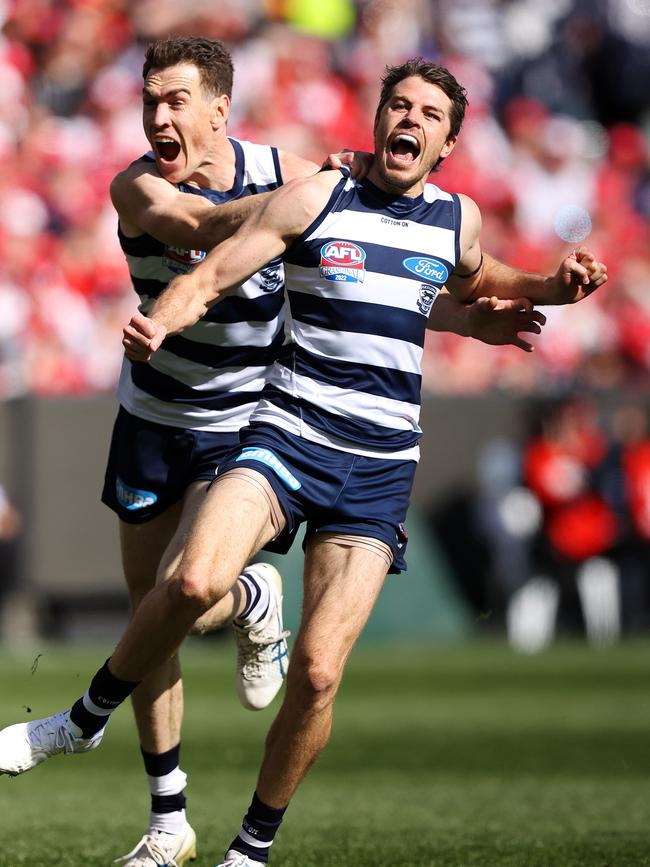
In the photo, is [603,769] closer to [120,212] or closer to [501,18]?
[120,212]

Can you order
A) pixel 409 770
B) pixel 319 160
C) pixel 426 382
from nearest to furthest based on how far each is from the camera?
pixel 409 770
pixel 426 382
pixel 319 160

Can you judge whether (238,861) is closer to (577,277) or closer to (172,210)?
(172,210)

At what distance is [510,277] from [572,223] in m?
11.2

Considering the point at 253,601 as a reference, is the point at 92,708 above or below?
above

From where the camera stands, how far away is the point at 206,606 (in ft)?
16.0

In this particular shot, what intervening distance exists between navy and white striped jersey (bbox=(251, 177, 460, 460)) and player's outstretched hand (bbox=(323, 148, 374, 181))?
50mm

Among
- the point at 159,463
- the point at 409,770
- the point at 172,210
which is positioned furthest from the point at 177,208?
the point at 409,770

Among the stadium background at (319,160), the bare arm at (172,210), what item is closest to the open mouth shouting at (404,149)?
the bare arm at (172,210)

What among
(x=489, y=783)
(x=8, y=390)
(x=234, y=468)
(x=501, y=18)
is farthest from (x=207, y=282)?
(x=501, y=18)

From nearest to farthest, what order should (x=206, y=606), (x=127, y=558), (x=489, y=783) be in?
(x=206, y=606), (x=127, y=558), (x=489, y=783)

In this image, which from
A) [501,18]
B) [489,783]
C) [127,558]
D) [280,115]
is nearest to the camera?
[127,558]

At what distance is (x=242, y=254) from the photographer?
5.04 m

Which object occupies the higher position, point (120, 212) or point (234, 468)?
point (120, 212)

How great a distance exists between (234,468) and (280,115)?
1113cm
